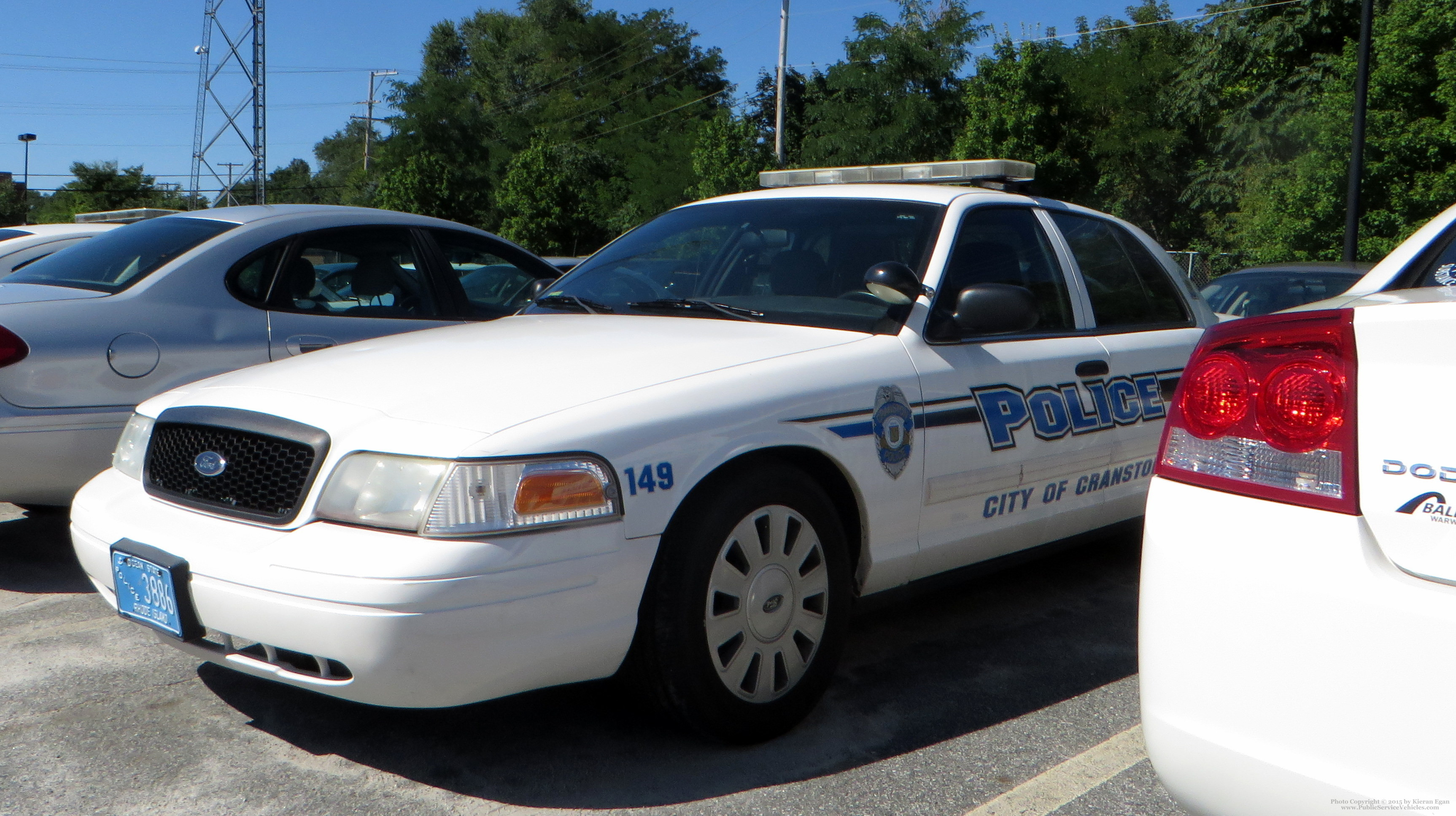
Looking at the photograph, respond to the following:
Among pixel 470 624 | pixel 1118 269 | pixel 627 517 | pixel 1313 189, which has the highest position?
pixel 1313 189

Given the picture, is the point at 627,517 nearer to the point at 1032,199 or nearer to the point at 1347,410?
the point at 1347,410

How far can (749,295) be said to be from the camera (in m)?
3.94

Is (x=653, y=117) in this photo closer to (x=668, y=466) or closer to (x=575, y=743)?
(x=575, y=743)

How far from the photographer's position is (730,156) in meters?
32.8

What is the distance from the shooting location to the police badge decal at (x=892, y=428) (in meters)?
3.36

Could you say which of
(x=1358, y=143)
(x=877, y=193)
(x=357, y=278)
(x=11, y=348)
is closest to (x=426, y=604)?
(x=877, y=193)

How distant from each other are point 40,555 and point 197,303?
4.27ft

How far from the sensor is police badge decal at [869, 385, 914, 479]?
11.0 ft

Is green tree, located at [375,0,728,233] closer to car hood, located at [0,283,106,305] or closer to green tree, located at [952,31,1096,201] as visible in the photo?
green tree, located at [952,31,1096,201]

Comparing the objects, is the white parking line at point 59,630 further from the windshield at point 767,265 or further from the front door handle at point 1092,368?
the front door handle at point 1092,368

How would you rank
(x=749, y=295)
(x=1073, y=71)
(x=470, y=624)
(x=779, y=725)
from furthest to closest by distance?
(x=1073, y=71) < (x=749, y=295) < (x=779, y=725) < (x=470, y=624)

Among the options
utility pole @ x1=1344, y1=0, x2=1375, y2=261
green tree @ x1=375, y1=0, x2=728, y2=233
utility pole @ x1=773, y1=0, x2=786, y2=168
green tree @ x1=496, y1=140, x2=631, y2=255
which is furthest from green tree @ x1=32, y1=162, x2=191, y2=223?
utility pole @ x1=1344, y1=0, x2=1375, y2=261

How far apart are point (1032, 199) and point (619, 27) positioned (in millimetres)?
64336

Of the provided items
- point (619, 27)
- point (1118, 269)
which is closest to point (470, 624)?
point (1118, 269)
